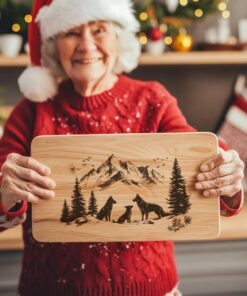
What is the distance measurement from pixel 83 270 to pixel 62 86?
1.52 feet

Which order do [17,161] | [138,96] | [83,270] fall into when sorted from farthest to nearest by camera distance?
1. [138,96]
2. [83,270]
3. [17,161]

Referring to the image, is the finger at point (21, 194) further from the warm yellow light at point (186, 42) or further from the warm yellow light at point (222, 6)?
the warm yellow light at point (222, 6)

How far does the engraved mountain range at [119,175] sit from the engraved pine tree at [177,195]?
0.03m

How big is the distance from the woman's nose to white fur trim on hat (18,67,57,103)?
0.43ft

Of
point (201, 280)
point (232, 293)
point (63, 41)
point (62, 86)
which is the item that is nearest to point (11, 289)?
point (201, 280)

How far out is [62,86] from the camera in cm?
129

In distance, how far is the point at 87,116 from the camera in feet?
3.96

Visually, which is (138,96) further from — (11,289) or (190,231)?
(11,289)

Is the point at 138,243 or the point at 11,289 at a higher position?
the point at 138,243

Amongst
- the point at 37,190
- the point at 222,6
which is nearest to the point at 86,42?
the point at 37,190

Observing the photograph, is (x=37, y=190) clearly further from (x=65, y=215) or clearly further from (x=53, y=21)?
(x=53, y=21)

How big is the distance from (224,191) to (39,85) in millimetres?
503

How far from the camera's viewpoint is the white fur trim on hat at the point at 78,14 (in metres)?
1.19

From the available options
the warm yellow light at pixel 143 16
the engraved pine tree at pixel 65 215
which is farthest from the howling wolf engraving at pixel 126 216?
the warm yellow light at pixel 143 16
